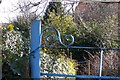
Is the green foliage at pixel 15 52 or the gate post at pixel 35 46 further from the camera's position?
the green foliage at pixel 15 52

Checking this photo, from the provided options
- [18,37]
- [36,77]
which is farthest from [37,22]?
[18,37]

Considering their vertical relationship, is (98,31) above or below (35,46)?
above

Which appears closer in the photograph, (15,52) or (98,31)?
(15,52)

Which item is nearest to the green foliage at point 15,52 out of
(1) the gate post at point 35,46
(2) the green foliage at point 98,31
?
(1) the gate post at point 35,46

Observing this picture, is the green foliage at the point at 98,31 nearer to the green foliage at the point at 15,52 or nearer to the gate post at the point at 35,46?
the green foliage at the point at 15,52

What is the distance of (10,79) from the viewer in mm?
3045

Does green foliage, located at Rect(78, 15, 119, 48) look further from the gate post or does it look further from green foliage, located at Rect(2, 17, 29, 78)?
the gate post

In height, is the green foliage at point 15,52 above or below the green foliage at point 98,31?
below

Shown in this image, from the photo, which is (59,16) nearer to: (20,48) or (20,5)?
(20,5)

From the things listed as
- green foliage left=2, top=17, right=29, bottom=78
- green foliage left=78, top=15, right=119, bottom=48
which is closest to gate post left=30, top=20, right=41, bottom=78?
green foliage left=2, top=17, right=29, bottom=78

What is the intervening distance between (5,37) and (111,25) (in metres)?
3.41

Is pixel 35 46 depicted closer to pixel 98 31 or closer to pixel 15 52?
pixel 15 52

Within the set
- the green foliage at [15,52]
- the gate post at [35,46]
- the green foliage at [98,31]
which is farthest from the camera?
the green foliage at [98,31]

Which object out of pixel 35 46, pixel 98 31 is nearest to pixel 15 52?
pixel 35 46
